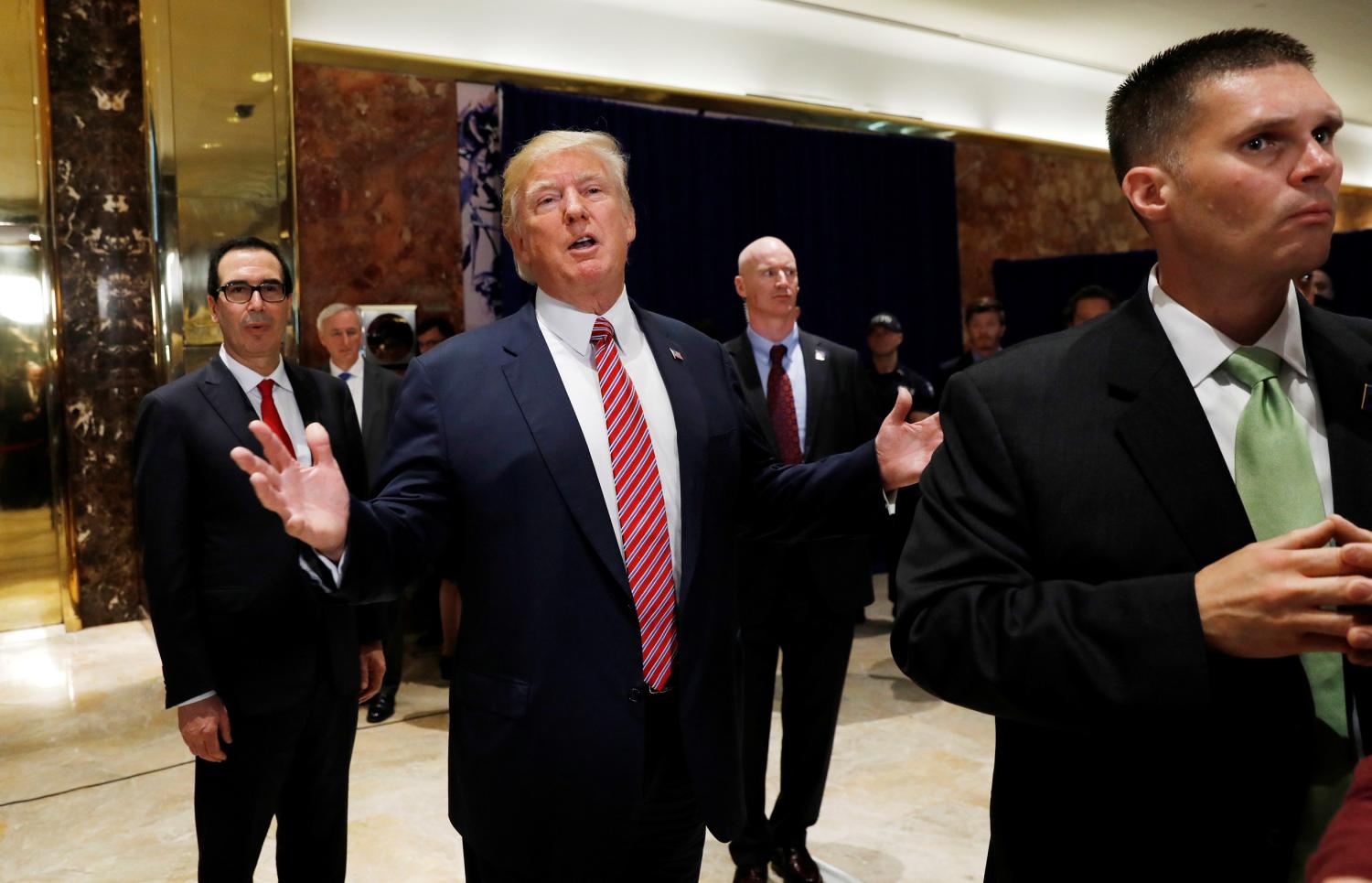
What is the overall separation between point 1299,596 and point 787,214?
22.3 ft

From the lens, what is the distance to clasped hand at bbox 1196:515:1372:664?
96cm

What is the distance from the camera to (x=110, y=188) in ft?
19.0

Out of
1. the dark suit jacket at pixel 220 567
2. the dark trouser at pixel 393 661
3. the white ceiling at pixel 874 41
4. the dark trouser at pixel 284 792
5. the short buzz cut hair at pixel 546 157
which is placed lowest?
the dark trouser at pixel 393 661

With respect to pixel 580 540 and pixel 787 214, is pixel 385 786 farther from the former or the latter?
pixel 787 214

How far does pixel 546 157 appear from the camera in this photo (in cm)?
188

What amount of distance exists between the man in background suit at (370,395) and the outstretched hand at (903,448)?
296 cm

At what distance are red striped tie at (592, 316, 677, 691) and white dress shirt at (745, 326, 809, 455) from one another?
5.58ft

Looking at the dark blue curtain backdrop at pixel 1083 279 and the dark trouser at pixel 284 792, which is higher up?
the dark blue curtain backdrop at pixel 1083 279

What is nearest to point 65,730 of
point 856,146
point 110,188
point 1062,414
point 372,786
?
point 372,786

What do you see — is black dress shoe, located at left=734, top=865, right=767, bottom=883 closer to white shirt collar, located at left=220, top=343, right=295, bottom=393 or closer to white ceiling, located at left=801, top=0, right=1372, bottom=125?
white shirt collar, located at left=220, top=343, right=295, bottom=393

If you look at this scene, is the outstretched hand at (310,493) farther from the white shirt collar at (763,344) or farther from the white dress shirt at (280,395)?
the white shirt collar at (763,344)

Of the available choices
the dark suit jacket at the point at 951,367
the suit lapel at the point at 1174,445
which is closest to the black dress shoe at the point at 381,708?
the dark suit jacket at the point at 951,367

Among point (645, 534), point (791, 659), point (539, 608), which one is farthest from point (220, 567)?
point (791, 659)

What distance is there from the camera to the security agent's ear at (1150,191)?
1.27 m
